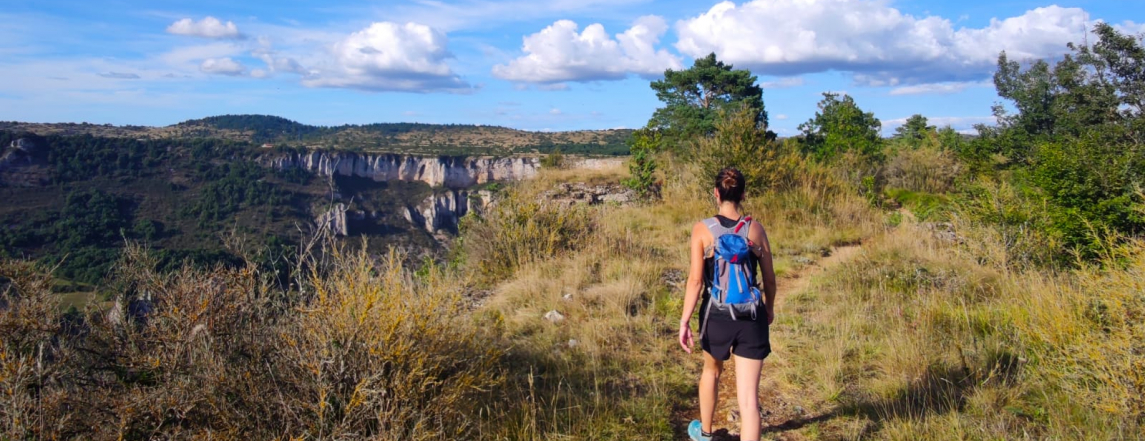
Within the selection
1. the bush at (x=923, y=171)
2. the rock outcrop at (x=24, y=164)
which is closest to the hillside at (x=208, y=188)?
the rock outcrop at (x=24, y=164)

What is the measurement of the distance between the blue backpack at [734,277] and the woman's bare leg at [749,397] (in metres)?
0.24

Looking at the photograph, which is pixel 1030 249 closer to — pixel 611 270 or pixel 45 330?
pixel 611 270

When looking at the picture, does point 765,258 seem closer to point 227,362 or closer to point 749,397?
point 749,397

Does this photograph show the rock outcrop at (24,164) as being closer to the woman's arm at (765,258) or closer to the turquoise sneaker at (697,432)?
the turquoise sneaker at (697,432)

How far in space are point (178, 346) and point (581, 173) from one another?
1287 cm

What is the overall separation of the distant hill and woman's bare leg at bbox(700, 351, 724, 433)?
57.8 m

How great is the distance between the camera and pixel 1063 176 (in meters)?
5.66

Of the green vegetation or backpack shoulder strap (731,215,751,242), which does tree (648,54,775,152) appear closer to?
the green vegetation

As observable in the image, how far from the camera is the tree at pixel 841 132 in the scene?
15.6m

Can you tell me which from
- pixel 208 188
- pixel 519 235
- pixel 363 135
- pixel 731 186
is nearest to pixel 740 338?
pixel 731 186

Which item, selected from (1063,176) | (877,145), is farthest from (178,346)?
(877,145)

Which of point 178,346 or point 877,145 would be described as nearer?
point 178,346

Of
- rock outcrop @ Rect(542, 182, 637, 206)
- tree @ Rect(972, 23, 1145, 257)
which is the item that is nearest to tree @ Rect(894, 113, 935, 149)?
tree @ Rect(972, 23, 1145, 257)

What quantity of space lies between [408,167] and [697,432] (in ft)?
231
